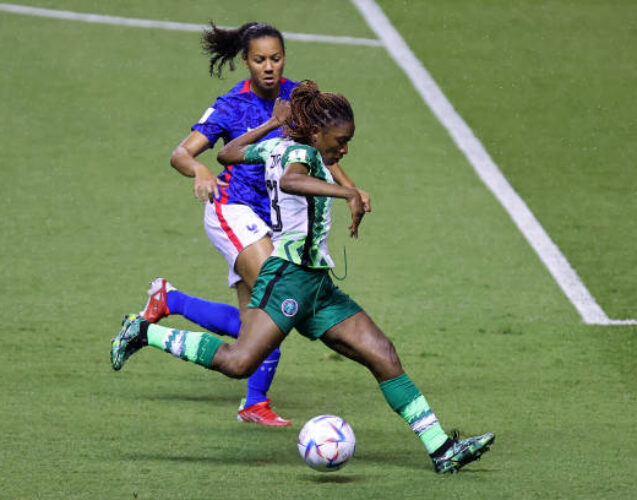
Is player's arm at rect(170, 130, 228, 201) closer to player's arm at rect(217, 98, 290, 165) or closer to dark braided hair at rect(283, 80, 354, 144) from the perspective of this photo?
player's arm at rect(217, 98, 290, 165)

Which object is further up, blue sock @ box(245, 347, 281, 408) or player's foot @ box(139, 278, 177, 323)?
player's foot @ box(139, 278, 177, 323)

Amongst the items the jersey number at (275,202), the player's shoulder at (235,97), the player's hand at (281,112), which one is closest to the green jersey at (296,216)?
the jersey number at (275,202)

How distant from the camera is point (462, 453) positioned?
702 cm

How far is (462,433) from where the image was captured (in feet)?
26.3

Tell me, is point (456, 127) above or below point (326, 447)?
above

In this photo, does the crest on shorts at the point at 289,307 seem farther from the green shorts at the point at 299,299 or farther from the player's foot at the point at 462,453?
the player's foot at the point at 462,453

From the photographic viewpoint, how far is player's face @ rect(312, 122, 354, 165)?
23.1ft

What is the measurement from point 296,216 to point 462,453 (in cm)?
152

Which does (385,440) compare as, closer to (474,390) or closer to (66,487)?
(474,390)

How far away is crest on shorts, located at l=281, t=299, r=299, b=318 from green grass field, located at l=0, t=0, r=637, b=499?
85 centimetres

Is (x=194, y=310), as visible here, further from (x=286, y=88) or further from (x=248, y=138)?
(x=248, y=138)

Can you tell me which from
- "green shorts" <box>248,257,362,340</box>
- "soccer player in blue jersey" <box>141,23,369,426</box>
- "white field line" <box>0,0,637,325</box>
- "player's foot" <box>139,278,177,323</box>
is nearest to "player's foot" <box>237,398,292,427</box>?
"soccer player in blue jersey" <box>141,23,369,426</box>

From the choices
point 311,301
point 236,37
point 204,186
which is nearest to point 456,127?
point 236,37

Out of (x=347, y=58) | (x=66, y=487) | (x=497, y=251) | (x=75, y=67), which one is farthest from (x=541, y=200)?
(x=66, y=487)
